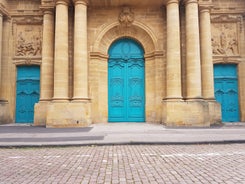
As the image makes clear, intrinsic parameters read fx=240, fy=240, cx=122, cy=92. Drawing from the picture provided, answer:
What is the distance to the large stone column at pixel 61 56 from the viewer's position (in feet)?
41.8

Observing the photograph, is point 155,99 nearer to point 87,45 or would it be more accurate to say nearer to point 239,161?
point 87,45

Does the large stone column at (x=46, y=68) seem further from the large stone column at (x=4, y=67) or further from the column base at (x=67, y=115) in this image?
the large stone column at (x=4, y=67)

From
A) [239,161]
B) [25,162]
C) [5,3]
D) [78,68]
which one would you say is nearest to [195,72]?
[78,68]

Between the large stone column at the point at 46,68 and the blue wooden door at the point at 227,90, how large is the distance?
10148 millimetres

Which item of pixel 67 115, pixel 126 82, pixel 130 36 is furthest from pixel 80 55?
pixel 130 36

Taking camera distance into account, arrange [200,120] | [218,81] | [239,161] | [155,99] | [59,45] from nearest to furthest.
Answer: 1. [239,161]
2. [200,120]
3. [59,45]
4. [155,99]
5. [218,81]

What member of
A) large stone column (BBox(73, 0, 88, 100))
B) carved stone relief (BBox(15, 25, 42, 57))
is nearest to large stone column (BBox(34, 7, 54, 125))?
carved stone relief (BBox(15, 25, 42, 57))

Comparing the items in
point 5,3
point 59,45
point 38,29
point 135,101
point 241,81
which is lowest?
point 135,101

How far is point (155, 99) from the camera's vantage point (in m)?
14.2

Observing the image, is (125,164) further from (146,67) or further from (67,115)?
(146,67)

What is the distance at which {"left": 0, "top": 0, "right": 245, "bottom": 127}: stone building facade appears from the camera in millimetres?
12750

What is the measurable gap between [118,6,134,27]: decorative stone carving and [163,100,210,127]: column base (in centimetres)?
566

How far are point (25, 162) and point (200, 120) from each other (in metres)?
9.14

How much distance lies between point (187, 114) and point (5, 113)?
10.7 metres
